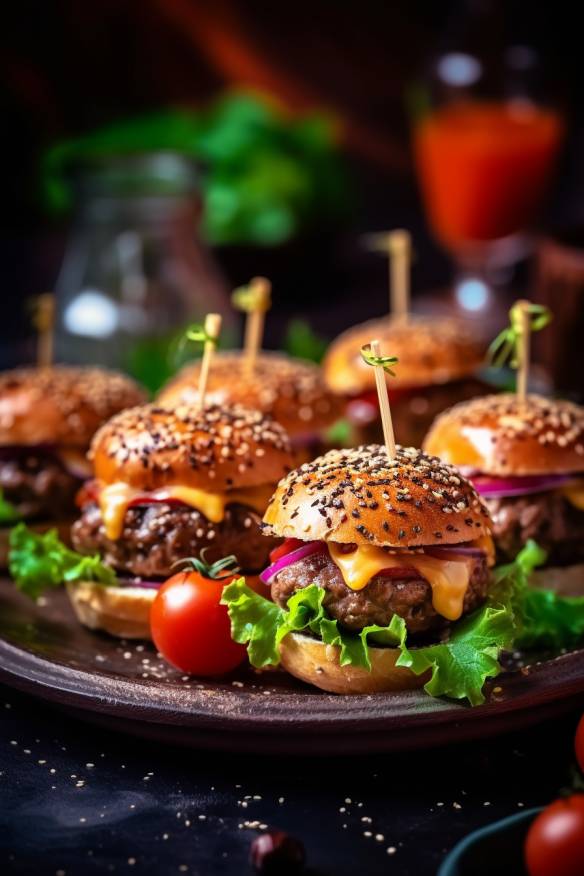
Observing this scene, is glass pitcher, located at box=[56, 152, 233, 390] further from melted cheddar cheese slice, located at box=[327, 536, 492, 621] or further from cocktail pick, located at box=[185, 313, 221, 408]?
melted cheddar cheese slice, located at box=[327, 536, 492, 621]

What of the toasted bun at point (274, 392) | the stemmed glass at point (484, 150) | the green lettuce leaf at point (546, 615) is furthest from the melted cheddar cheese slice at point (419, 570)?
the stemmed glass at point (484, 150)

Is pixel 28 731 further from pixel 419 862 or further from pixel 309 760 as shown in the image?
pixel 419 862

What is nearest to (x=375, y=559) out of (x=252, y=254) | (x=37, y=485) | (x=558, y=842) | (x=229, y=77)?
(x=558, y=842)

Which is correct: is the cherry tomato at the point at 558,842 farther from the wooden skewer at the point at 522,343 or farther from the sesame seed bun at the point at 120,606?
the wooden skewer at the point at 522,343

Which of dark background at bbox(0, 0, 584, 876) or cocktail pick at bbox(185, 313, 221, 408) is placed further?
cocktail pick at bbox(185, 313, 221, 408)

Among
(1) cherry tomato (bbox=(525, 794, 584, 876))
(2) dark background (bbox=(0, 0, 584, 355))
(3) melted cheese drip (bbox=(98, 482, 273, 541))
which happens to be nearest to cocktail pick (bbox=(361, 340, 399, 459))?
(3) melted cheese drip (bbox=(98, 482, 273, 541))

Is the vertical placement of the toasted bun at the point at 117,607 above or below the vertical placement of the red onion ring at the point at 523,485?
below
